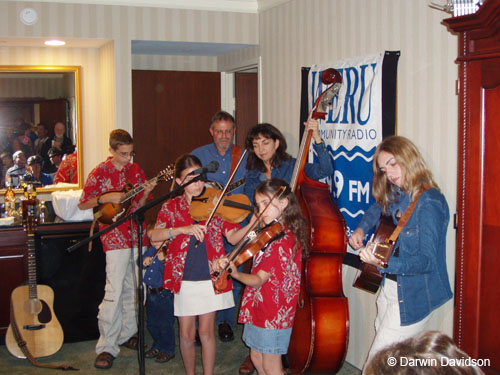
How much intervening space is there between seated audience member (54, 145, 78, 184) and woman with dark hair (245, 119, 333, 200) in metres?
1.88

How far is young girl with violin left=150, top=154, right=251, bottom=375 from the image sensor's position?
9.46ft

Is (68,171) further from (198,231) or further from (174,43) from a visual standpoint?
(198,231)

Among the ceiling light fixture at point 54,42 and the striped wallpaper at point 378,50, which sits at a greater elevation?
the ceiling light fixture at point 54,42

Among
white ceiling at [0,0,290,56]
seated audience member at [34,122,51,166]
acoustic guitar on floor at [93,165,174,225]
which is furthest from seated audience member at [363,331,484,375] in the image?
seated audience member at [34,122,51,166]

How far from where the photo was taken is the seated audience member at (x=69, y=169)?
4.76 m

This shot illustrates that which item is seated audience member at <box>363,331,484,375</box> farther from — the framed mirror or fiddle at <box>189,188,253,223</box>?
the framed mirror

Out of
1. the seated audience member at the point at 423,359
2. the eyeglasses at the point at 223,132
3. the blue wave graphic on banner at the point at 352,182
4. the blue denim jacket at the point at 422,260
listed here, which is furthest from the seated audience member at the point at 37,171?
the seated audience member at the point at 423,359

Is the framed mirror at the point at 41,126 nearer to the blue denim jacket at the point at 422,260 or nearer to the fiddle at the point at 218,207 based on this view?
the fiddle at the point at 218,207

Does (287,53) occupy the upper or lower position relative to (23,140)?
upper

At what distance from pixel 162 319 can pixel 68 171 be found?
1712 mm

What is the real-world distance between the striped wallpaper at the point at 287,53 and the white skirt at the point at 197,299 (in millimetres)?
1041

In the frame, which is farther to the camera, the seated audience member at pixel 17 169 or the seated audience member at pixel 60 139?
the seated audience member at pixel 60 139

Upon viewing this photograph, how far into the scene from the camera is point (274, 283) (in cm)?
263

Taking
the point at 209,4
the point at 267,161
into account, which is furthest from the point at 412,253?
the point at 209,4
